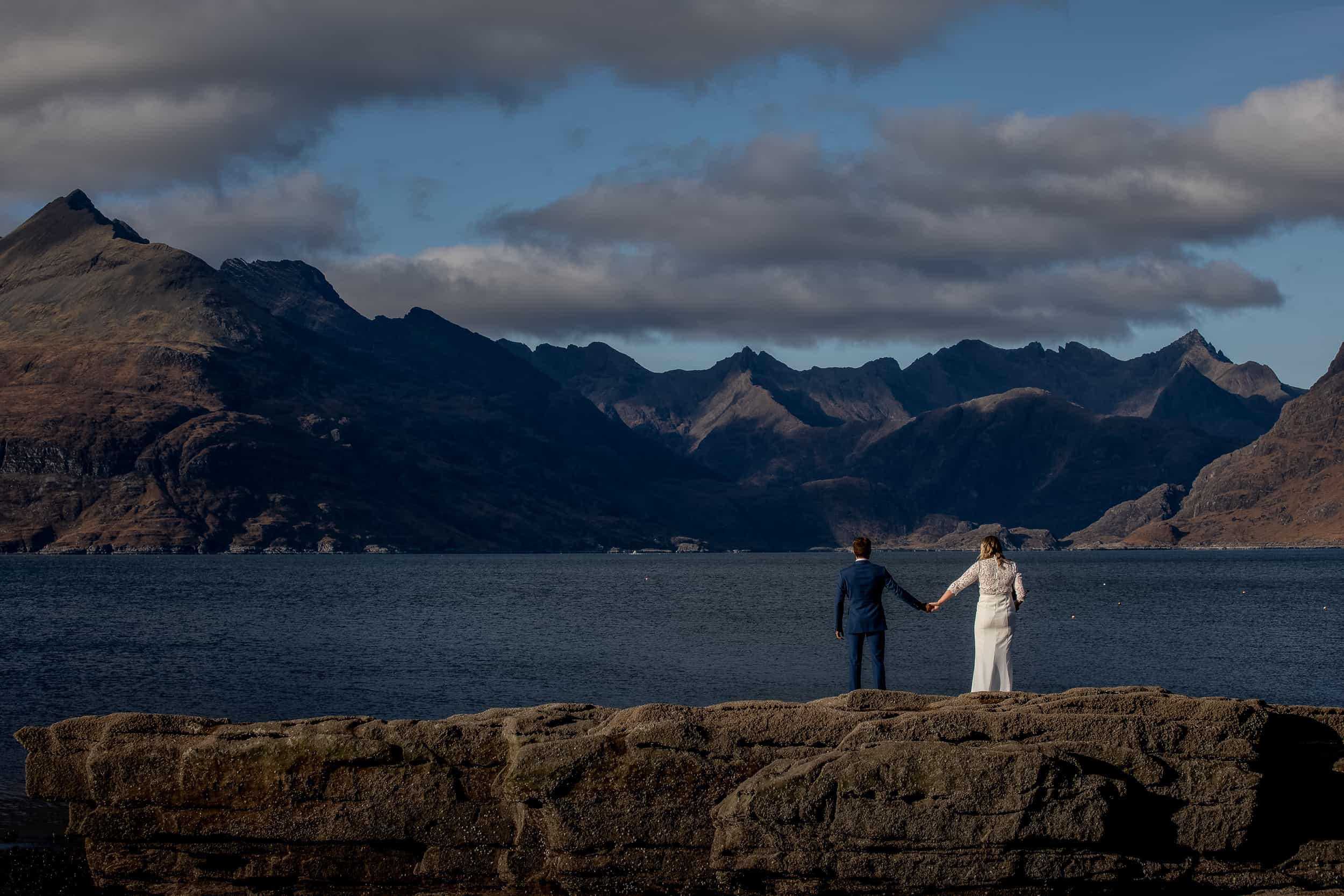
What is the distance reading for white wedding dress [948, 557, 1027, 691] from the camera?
64.0ft

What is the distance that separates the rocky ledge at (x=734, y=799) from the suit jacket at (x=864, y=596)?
11.8 feet

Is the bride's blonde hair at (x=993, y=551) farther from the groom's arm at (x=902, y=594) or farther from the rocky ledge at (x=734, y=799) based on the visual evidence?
the rocky ledge at (x=734, y=799)

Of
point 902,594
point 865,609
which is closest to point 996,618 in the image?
point 902,594

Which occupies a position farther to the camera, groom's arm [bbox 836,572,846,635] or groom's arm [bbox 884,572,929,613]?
groom's arm [bbox 836,572,846,635]

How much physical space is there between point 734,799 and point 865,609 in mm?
6521

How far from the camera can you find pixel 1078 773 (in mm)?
13898

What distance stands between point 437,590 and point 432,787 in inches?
4791

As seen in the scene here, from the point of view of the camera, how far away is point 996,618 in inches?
768

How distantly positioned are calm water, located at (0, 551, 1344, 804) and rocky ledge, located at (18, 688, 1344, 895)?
11.9 m

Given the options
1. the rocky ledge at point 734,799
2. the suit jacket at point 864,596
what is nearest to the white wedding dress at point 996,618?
the suit jacket at point 864,596

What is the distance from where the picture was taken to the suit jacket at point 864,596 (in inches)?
798

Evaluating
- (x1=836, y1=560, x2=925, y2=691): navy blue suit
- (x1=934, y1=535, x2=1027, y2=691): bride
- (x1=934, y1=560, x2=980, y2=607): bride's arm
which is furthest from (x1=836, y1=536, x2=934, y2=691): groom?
(x1=934, y1=535, x2=1027, y2=691): bride

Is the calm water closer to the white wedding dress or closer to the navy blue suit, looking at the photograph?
the navy blue suit

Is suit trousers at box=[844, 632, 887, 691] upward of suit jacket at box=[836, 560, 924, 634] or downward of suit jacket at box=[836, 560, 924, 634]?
downward
